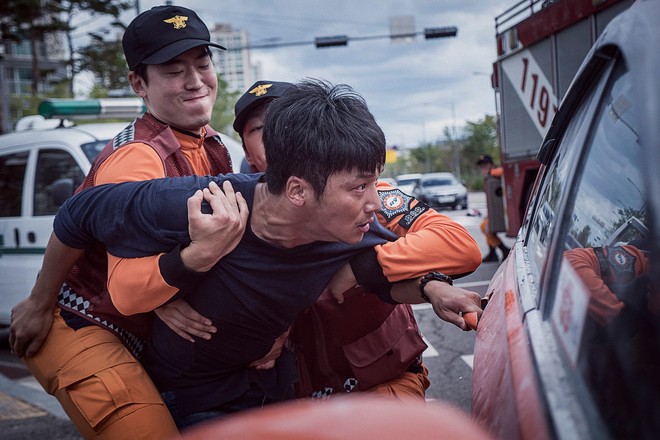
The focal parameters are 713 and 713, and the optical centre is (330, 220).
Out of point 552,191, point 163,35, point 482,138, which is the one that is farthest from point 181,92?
point 482,138

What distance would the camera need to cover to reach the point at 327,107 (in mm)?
1687

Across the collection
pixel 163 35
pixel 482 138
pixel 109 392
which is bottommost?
pixel 109 392

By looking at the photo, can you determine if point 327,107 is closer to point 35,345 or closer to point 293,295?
point 293,295

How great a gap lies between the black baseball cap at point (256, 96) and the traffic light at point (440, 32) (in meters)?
18.4

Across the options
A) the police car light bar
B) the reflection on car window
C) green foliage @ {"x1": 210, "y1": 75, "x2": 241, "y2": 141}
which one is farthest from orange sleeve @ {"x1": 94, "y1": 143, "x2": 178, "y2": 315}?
green foliage @ {"x1": 210, "y1": 75, "x2": 241, "y2": 141}

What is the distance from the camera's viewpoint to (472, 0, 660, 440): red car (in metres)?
A: 0.83

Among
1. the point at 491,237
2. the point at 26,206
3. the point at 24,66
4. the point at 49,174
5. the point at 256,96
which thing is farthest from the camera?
the point at 24,66

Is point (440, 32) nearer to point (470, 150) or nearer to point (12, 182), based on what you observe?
point (12, 182)

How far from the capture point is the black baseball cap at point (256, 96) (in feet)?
8.57

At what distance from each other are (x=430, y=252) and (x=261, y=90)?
1075 millimetres

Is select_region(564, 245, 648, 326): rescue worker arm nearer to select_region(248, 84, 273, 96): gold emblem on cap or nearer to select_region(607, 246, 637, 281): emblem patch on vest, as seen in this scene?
select_region(607, 246, 637, 281): emblem patch on vest

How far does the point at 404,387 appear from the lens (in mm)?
2184

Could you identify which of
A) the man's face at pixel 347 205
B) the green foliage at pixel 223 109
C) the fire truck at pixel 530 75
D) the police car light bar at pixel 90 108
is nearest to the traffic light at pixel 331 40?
the fire truck at pixel 530 75

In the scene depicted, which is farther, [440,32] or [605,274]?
[440,32]
